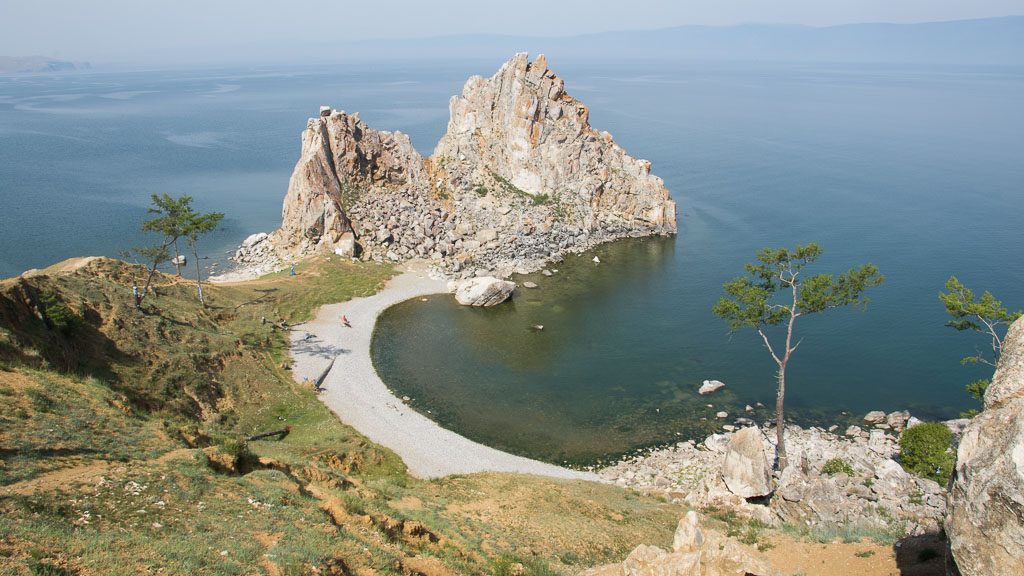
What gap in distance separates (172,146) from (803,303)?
167 m

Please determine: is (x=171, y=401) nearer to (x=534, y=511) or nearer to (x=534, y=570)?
(x=534, y=511)

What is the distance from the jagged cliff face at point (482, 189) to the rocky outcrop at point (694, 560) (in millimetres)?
58613

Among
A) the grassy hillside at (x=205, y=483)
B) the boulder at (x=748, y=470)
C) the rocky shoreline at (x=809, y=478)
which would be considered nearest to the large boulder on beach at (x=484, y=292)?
the grassy hillside at (x=205, y=483)

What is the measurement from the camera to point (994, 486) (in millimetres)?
9672

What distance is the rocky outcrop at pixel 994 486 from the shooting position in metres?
9.38

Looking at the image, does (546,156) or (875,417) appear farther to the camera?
(546,156)

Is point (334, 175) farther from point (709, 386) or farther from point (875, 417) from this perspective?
point (875, 417)

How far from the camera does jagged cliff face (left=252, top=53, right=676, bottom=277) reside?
7994 cm

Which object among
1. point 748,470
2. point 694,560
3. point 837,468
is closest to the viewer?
point 694,560

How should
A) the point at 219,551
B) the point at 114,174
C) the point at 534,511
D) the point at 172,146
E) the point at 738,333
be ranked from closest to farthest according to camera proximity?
the point at 219,551 → the point at 534,511 → the point at 738,333 → the point at 114,174 → the point at 172,146

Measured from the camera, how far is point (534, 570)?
69.5 ft

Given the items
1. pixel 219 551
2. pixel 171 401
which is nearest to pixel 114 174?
pixel 171 401

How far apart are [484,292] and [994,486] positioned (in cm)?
5761

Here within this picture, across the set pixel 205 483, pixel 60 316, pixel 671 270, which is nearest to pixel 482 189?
pixel 671 270
